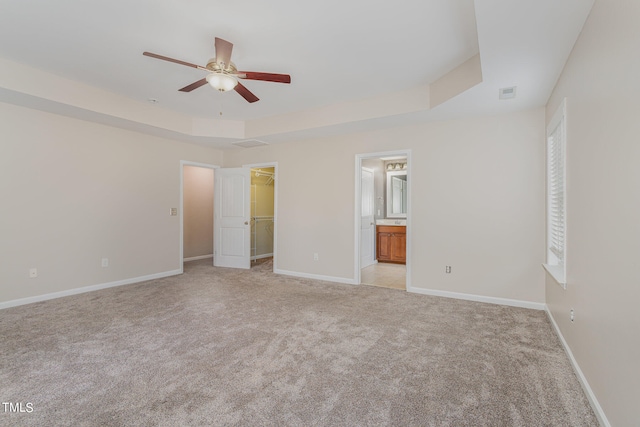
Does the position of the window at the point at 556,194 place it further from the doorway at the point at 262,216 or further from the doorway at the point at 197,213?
the doorway at the point at 197,213

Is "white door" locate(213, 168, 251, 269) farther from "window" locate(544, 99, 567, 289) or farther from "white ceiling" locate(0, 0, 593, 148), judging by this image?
"window" locate(544, 99, 567, 289)

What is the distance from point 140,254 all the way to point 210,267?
59.4 inches

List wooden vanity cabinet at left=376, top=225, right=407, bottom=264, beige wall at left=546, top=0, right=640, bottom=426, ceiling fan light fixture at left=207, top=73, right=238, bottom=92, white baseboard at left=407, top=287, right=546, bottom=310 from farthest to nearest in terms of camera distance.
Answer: wooden vanity cabinet at left=376, top=225, right=407, bottom=264
white baseboard at left=407, top=287, right=546, bottom=310
ceiling fan light fixture at left=207, top=73, right=238, bottom=92
beige wall at left=546, top=0, right=640, bottom=426

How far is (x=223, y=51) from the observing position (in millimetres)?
2580

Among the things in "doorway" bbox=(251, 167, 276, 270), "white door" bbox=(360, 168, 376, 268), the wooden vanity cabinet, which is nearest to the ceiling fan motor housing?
"doorway" bbox=(251, 167, 276, 270)

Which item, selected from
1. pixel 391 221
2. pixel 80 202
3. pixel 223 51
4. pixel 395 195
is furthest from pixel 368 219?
pixel 80 202

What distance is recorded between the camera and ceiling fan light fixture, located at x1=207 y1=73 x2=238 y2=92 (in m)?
2.90

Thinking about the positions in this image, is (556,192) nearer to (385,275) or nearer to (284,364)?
(385,275)

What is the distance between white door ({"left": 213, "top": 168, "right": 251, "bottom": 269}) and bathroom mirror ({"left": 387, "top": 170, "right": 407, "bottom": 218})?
3394 millimetres

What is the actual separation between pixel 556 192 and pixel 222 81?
363cm

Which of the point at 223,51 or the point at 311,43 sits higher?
the point at 311,43

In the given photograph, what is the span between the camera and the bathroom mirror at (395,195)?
7.44 metres

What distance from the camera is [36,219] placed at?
13.2 feet

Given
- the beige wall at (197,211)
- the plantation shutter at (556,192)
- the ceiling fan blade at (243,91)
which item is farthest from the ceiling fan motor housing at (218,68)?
the beige wall at (197,211)
